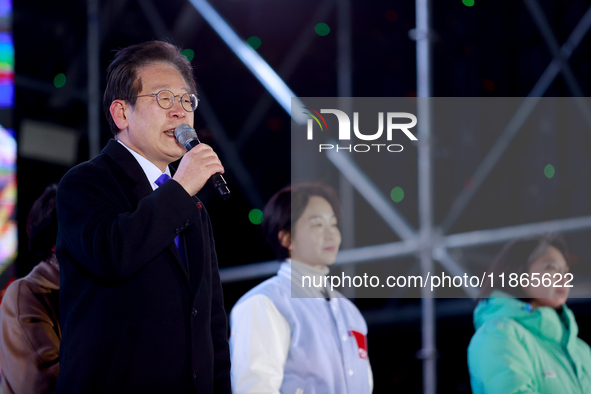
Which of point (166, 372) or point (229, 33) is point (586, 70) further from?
point (166, 372)

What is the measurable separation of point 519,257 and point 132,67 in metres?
1.18

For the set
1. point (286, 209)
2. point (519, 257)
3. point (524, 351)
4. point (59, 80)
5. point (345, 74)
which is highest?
point (345, 74)

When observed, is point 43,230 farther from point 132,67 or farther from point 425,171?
point 425,171

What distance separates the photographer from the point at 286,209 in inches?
64.4

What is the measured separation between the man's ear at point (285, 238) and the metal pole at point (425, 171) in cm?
66

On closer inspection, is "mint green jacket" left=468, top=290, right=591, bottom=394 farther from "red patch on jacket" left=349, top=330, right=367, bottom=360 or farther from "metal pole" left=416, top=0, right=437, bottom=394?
"metal pole" left=416, top=0, right=437, bottom=394

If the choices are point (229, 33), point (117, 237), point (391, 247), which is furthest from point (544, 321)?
point (229, 33)

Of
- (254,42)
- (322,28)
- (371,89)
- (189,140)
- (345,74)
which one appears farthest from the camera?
(371,89)

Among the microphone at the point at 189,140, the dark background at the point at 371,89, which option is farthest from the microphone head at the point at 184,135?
the dark background at the point at 371,89

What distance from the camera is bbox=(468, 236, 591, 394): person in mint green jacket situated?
1447 millimetres

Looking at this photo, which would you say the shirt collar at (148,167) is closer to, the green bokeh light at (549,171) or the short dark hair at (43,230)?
the short dark hair at (43,230)

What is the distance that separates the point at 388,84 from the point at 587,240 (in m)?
1.38

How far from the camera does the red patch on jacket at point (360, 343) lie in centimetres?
153

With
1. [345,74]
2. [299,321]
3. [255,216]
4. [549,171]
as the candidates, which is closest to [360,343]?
[299,321]
